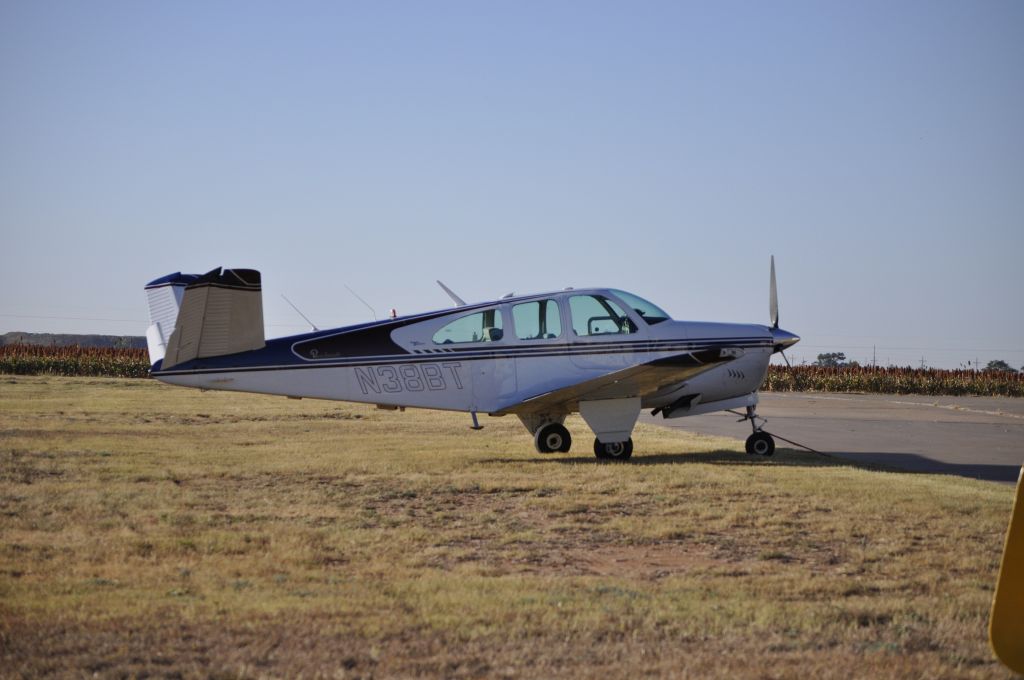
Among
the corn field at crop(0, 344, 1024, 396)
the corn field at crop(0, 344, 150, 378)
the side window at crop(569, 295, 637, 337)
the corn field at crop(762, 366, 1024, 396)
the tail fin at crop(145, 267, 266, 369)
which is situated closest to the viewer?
the tail fin at crop(145, 267, 266, 369)

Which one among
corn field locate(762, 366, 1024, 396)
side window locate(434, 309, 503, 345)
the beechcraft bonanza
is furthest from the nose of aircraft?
corn field locate(762, 366, 1024, 396)

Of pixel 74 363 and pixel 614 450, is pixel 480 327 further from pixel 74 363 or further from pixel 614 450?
pixel 74 363

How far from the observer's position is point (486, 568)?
6.64 m

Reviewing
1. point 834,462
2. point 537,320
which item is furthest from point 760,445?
point 537,320

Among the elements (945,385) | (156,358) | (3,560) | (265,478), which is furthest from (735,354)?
(945,385)

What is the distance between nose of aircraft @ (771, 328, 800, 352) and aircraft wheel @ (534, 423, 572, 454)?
3309 millimetres

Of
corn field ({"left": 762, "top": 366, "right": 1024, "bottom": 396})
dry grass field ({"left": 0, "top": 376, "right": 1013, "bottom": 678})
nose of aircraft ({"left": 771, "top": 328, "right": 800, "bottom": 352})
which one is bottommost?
dry grass field ({"left": 0, "top": 376, "right": 1013, "bottom": 678})

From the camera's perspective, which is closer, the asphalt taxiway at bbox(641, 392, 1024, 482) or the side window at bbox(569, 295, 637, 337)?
the side window at bbox(569, 295, 637, 337)

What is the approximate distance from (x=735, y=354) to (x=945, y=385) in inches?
1379

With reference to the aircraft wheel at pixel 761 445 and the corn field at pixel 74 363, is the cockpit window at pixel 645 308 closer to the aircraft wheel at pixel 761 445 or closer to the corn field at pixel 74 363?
the aircraft wheel at pixel 761 445

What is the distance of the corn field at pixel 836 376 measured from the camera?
42.0 metres

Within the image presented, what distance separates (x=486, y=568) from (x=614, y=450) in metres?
7.28

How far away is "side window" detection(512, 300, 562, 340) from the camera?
13.7 metres

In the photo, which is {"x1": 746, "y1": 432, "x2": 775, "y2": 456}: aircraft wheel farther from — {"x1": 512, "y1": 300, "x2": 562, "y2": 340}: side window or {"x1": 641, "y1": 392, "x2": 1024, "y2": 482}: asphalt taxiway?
{"x1": 512, "y1": 300, "x2": 562, "y2": 340}: side window
